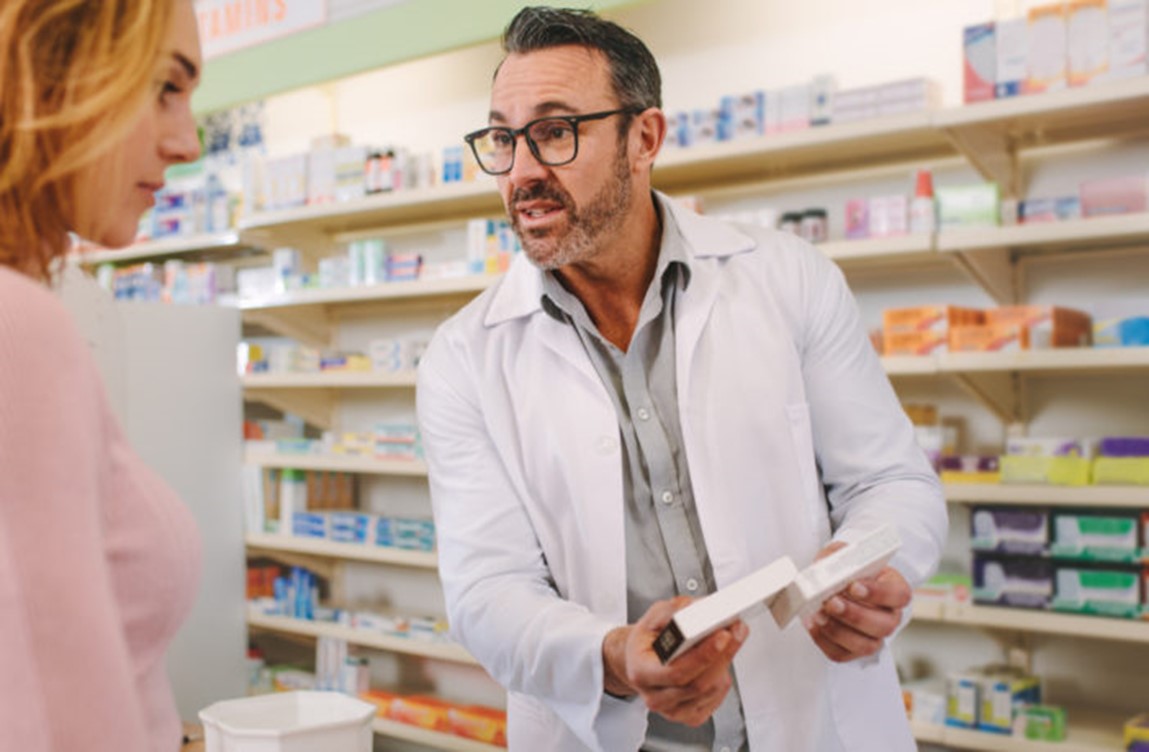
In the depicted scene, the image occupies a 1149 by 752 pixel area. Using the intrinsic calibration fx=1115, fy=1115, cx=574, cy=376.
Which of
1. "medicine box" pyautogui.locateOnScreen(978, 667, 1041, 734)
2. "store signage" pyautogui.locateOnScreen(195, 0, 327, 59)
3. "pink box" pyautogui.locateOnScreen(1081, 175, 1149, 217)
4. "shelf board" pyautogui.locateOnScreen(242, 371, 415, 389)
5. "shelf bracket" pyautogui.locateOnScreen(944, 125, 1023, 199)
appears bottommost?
"medicine box" pyautogui.locateOnScreen(978, 667, 1041, 734)

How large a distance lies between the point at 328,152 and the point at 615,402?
10.1 ft

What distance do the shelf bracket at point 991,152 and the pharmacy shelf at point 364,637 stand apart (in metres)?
2.30

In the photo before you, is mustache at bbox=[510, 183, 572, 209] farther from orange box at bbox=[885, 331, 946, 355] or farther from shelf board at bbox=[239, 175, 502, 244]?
shelf board at bbox=[239, 175, 502, 244]

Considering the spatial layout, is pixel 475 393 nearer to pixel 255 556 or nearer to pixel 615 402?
pixel 615 402

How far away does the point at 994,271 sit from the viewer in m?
3.08

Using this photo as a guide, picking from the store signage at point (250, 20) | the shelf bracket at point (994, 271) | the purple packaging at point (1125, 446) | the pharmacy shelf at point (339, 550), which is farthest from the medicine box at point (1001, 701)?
the store signage at point (250, 20)

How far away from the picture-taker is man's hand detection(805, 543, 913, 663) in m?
1.48

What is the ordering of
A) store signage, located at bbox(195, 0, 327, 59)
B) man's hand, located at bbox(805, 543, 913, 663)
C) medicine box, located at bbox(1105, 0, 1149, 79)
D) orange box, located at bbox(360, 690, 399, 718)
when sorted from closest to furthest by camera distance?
man's hand, located at bbox(805, 543, 913, 663) < medicine box, located at bbox(1105, 0, 1149, 79) < store signage, located at bbox(195, 0, 327, 59) < orange box, located at bbox(360, 690, 399, 718)

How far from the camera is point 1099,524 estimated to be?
275 cm

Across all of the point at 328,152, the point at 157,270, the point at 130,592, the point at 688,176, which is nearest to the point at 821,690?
the point at 130,592

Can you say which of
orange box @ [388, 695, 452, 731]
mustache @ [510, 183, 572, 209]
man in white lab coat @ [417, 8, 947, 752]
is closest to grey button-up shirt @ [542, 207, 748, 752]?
man in white lab coat @ [417, 8, 947, 752]

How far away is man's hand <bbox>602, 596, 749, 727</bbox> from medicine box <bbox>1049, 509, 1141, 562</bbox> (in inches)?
67.8

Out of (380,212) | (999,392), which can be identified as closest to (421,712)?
(380,212)

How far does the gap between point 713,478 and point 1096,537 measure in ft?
4.92
